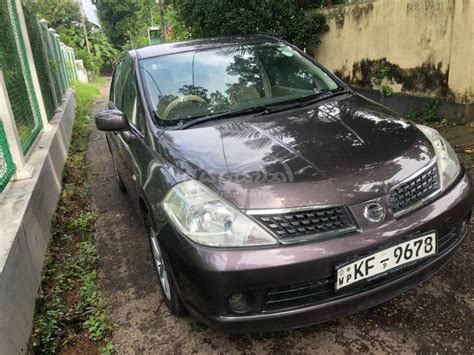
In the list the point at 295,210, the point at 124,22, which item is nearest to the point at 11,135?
the point at 295,210

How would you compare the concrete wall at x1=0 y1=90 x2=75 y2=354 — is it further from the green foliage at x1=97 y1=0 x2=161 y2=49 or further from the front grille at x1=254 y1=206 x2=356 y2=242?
the green foliage at x1=97 y1=0 x2=161 y2=49

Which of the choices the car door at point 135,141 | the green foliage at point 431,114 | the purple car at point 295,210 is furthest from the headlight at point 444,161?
the green foliage at point 431,114

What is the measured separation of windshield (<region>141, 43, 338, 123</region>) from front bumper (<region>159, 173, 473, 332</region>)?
109 cm

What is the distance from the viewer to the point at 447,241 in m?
2.24

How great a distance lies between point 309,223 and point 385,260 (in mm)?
412

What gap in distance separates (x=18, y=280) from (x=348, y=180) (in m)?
1.91

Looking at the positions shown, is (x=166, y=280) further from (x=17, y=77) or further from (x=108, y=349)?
(x=17, y=77)

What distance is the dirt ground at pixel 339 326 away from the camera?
7.18 ft

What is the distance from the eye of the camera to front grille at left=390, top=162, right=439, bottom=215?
1.99 m

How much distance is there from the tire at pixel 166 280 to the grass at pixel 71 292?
0.39 m

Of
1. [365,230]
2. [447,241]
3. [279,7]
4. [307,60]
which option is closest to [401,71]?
[279,7]

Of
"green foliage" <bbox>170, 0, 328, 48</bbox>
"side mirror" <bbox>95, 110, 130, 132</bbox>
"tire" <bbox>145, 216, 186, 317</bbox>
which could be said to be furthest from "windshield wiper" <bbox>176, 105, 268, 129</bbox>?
"green foliage" <bbox>170, 0, 328, 48</bbox>

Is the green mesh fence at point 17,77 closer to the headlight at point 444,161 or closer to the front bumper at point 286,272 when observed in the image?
the front bumper at point 286,272

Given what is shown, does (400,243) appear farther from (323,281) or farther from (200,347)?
(200,347)
